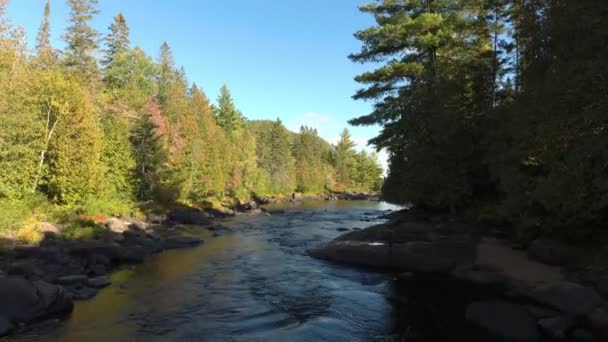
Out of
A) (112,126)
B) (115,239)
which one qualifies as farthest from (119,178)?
(115,239)

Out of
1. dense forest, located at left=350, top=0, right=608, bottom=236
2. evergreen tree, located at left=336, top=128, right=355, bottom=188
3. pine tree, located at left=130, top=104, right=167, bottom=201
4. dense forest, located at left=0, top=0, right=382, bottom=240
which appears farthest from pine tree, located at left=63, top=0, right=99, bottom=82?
evergreen tree, located at left=336, top=128, right=355, bottom=188

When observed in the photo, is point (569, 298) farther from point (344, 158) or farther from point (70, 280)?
point (344, 158)

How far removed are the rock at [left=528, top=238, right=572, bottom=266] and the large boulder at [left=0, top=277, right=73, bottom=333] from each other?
15.8 metres

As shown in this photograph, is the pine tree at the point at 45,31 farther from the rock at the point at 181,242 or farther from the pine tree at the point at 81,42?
the rock at the point at 181,242

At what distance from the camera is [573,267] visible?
13.5 meters

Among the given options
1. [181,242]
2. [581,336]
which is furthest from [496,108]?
[181,242]

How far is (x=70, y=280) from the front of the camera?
1469cm

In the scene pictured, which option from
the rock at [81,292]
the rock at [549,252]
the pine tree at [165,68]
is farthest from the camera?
the pine tree at [165,68]

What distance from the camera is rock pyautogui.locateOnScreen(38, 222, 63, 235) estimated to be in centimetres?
2050

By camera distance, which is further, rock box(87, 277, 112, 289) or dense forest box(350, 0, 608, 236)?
rock box(87, 277, 112, 289)

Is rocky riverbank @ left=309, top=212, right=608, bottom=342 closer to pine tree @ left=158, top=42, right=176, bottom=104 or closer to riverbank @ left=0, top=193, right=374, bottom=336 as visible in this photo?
riverbank @ left=0, top=193, right=374, bottom=336

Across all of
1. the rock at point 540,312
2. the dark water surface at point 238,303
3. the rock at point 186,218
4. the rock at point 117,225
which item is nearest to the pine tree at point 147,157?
the rock at point 186,218

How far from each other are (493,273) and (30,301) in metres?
15.3

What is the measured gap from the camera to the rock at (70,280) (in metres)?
14.5
